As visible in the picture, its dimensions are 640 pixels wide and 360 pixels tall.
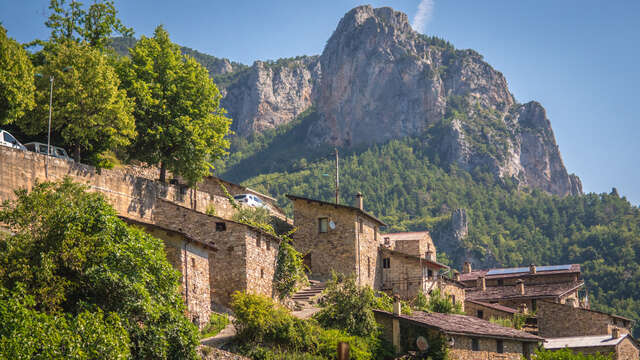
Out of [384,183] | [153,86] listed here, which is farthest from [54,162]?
[384,183]

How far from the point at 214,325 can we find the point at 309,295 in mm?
10864

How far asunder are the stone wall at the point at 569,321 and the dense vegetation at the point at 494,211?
72.5 meters

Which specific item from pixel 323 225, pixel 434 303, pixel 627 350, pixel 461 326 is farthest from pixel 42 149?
pixel 627 350

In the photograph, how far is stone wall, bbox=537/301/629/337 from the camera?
55.2 metres

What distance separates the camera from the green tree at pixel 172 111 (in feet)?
146

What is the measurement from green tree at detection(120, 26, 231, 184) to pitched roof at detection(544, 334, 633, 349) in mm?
26346

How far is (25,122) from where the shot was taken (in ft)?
127

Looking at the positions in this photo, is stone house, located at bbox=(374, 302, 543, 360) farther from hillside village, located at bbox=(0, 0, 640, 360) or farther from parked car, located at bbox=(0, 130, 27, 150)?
parked car, located at bbox=(0, 130, 27, 150)

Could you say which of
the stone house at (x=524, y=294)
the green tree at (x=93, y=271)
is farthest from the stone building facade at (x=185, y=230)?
the stone house at (x=524, y=294)

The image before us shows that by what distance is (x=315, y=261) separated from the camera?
4791 cm

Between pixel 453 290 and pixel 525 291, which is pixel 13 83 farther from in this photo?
pixel 525 291

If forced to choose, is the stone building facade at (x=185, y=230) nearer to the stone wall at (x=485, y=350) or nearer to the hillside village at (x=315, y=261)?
the hillside village at (x=315, y=261)

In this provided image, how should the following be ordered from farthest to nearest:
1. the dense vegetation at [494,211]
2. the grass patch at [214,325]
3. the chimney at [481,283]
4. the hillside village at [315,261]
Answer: the dense vegetation at [494,211], the chimney at [481,283], the hillside village at [315,261], the grass patch at [214,325]

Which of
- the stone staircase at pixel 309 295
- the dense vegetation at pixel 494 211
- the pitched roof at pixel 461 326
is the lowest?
the pitched roof at pixel 461 326
